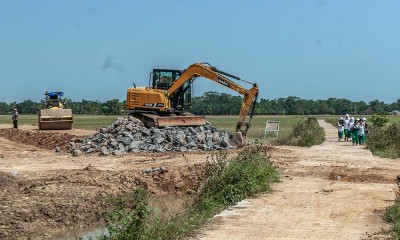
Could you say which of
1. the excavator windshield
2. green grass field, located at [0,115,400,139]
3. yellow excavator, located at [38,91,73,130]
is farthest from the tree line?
the excavator windshield

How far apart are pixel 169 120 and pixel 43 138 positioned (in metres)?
8.86

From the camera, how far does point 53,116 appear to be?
41.1 m

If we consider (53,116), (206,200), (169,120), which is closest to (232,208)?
(206,200)

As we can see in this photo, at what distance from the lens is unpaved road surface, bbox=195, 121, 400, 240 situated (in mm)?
11094

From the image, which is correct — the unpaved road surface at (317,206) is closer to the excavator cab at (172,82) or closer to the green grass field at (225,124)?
the excavator cab at (172,82)

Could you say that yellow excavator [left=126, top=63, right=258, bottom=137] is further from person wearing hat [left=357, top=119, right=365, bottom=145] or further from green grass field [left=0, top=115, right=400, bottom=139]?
green grass field [left=0, top=115, right=400, bottom=139]

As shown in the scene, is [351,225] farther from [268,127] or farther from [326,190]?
[268,127]

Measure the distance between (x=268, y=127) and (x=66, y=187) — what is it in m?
26.0

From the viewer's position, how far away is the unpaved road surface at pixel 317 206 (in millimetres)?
11094

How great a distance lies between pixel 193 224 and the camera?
1140 centimetres

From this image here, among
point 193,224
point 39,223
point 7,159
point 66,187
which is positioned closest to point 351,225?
point 193,224

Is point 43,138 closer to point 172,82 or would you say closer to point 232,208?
point 172,82

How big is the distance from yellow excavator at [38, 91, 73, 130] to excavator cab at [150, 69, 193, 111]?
971cm

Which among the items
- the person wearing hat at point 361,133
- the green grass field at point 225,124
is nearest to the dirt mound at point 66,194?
the person wearing hat at point 361,133
